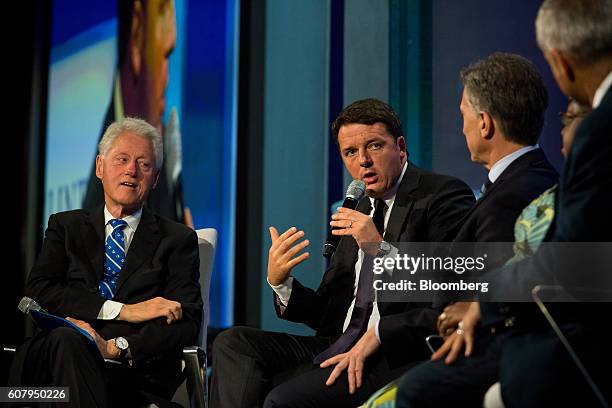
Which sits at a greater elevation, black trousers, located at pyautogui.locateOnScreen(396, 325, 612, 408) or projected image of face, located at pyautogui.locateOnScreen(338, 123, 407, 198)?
projected image of face, located at pyautogui.locateOnScreen(338, 123, 407, 198)

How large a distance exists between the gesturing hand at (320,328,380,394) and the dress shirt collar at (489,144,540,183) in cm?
55

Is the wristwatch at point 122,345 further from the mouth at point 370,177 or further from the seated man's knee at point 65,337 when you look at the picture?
the mouth at point 370,177

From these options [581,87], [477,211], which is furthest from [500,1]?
[581,87]

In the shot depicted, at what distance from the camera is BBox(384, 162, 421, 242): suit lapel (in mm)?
2547

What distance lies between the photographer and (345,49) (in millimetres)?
4074

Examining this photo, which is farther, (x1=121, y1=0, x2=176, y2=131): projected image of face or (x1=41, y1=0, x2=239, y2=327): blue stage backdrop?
(x1=121, y1=0, x2=176, y2=131): projected image of face

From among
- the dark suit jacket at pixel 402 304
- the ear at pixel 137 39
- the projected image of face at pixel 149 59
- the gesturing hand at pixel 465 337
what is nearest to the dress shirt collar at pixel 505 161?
the dark suit jacket at pixel 402 304

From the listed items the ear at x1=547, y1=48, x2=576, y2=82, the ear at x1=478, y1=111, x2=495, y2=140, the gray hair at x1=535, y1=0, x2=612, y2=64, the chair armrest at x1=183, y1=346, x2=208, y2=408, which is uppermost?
the gray hair at x1=535, y1=0, x2=612, y2=64

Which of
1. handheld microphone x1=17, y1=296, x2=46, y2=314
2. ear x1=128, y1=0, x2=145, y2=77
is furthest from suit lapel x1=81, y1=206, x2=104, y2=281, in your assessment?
ear x1=128, y1=0, x2=145, y2=77

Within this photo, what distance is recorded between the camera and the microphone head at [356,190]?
2596mm

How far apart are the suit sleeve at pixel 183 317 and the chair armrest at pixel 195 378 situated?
67 mm

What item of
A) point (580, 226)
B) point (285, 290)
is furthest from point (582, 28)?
point (285, 290)

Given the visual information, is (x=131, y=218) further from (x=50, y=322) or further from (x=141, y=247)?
(x=50, y=322)

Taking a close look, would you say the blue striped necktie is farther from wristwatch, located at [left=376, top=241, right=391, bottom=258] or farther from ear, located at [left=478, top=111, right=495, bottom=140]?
ear, located at [left=478, top=111, right=495, bottom=140]
